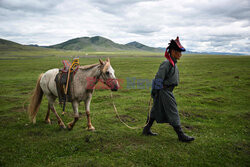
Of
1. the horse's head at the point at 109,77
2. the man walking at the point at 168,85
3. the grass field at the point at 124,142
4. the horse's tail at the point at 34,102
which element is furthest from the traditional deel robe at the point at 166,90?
the horse's tail at the point at 34,102

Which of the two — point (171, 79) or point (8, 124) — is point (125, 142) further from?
point (8, 124)

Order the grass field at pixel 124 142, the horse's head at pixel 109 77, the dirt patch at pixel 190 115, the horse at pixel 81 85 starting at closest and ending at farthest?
the grass field at pixel 124 142, the horse's head at pixel 109 77, the horse at pixel 81 85, the dirt patch at pixel 190 115

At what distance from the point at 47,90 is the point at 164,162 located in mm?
5130

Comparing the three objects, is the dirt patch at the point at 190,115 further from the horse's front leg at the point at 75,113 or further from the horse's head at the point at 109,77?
the horse's front leg at the point at 75,113

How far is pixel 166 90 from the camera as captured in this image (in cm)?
503

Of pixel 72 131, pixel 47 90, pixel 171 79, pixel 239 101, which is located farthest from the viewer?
pixel 239 101

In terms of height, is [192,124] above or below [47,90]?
below

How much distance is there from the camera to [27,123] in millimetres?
6945

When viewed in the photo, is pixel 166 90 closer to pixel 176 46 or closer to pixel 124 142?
pixel 176 46

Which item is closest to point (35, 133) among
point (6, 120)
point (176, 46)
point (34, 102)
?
point (34, 102)

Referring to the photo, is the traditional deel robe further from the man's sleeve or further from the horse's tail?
Answer: the horse's tail

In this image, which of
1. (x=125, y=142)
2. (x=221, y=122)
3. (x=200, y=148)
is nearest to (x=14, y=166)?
(x=125, y=142)

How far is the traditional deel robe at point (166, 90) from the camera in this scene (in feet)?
15.9

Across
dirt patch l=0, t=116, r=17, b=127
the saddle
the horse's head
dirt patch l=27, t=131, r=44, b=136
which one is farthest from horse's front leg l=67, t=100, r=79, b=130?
dirt patch l=0, t=116, r=17, b=127
